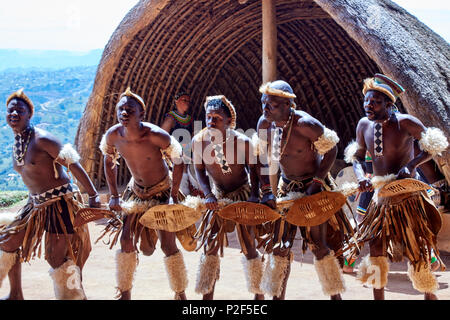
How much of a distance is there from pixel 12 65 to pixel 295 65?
12895mm

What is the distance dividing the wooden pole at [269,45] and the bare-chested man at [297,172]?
10.3 feet

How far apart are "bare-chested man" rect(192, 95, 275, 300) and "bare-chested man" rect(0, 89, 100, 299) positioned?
Answer: 83cm

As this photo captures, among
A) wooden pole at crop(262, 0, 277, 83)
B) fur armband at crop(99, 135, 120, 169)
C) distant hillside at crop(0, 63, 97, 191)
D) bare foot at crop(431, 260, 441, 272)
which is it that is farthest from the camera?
distant hillside at crop(0, 63, 97, 191)

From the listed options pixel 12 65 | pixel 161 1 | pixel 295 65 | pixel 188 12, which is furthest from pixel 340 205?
pixel 12 65

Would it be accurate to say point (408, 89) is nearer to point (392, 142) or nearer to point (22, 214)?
point (392, 142)

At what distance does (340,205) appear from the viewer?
3.64 meters

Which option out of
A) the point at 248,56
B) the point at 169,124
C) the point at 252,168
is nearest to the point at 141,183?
the point at 252,168

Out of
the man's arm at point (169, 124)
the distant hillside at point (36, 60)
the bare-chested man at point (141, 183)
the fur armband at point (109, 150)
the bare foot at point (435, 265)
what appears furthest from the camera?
the distant hillside at point (36, 60)

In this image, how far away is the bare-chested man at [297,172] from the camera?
11.8 feet

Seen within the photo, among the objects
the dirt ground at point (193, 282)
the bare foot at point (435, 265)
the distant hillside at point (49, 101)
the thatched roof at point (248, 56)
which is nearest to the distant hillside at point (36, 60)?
the distant hillside at point (49, 101)

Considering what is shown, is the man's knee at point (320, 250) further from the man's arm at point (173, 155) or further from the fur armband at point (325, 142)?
the man's arm at point (173, 155)

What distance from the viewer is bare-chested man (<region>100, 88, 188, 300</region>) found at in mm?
3920

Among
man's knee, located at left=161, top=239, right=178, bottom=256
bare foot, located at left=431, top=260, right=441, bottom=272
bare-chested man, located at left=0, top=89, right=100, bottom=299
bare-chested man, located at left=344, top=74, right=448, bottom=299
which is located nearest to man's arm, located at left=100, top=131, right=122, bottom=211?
bare-chested man, located at left=0, top=89, right=100, bottom=299

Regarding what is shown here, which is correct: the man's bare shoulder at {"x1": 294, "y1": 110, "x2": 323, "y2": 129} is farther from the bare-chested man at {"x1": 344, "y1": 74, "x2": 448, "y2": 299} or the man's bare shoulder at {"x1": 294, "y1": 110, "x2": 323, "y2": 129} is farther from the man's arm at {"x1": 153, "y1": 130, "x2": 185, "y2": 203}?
the man's arm at {"x1": 153, "y1": 130, "x2": 185, "y2": 203}
